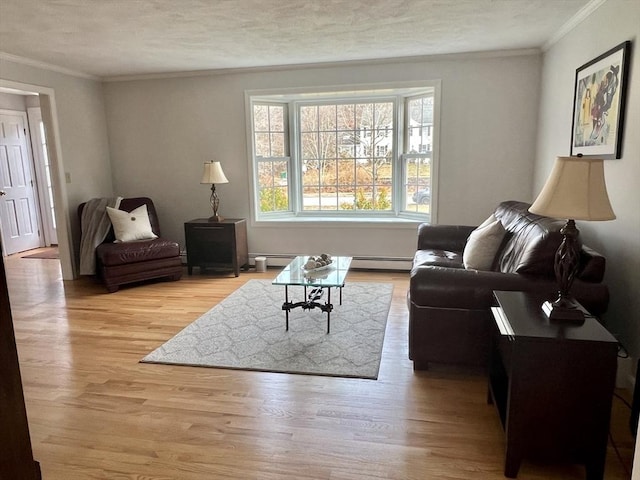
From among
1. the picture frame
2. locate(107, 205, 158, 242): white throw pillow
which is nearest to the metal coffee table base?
the picture frame

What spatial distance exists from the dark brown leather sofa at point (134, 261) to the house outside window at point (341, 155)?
3.86ft

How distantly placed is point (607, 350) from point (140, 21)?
355 centimetres

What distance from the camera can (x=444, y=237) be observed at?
407cm

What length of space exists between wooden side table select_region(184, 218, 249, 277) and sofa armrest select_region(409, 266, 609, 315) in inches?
118

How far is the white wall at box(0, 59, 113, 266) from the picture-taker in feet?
16.2

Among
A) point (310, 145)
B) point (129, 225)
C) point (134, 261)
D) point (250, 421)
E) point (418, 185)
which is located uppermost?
point (310, 145)

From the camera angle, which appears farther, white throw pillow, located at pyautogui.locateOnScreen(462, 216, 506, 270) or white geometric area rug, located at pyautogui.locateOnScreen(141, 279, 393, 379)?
white throw pillow, located at pyautogui.locateOnScreen(462, 216, 506, 270)

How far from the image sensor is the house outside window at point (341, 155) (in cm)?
523

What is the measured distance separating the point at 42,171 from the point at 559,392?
7.72 metres

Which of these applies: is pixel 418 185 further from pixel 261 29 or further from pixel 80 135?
pixel 80 135

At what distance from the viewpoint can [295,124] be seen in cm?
551

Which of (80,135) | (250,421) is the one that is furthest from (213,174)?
(250,421)

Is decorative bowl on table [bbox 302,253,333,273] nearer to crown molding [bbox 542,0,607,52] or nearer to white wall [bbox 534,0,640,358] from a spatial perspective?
white wall [bbox 534,0,640,358]

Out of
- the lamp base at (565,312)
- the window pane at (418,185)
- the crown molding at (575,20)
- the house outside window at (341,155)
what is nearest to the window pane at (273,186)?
the house outside window at (341,155)
